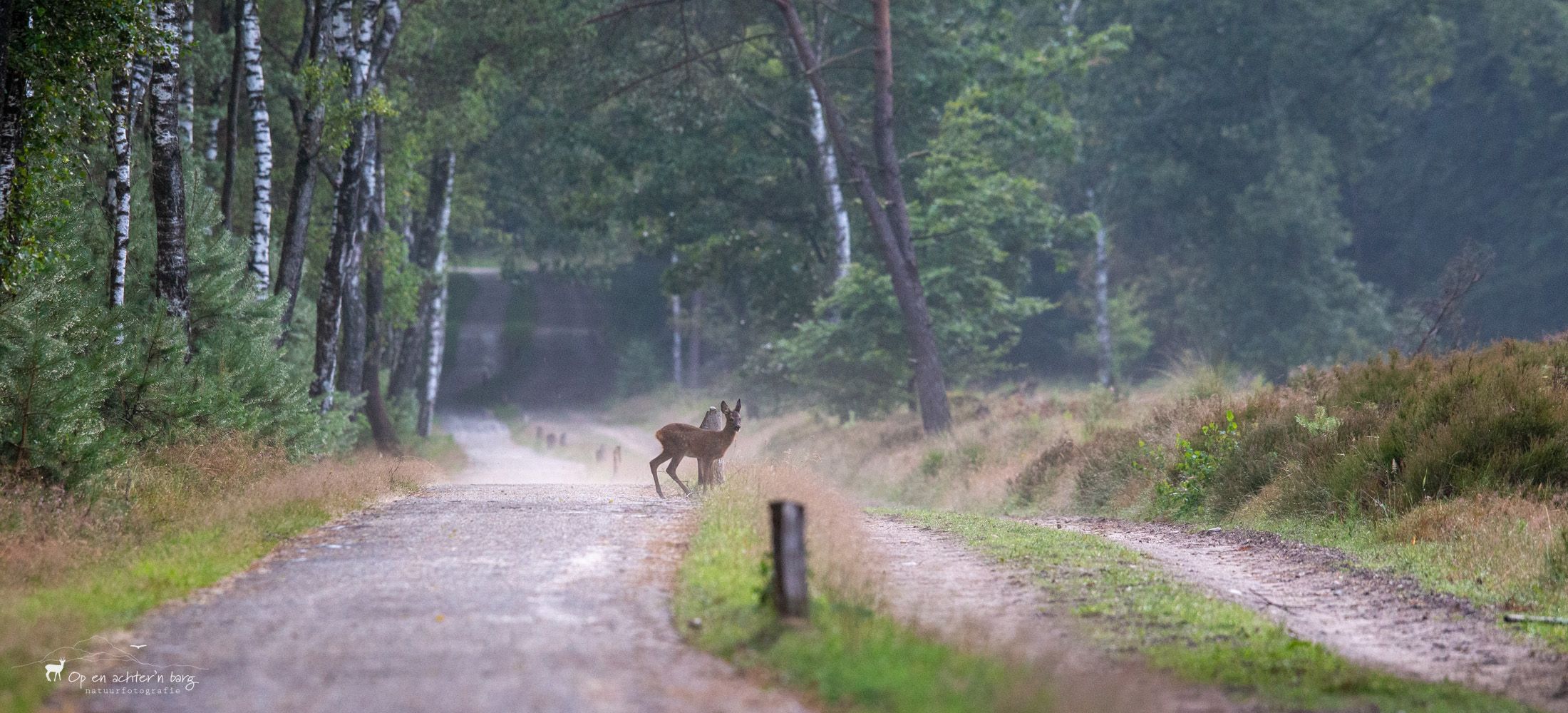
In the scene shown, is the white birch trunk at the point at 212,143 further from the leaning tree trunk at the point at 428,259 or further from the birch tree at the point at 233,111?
the leaning tree trunk at the point at 428,259

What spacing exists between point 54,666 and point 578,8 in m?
24.7

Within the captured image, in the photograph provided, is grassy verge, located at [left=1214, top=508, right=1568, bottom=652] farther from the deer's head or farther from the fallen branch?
the deer's head

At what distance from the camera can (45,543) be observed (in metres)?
10.3

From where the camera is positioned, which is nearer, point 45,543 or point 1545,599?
point 45,543

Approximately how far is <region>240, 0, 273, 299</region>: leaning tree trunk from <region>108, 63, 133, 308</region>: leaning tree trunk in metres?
4.20

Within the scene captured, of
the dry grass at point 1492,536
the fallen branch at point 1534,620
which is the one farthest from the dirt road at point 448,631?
the dry grass at point 1492,536

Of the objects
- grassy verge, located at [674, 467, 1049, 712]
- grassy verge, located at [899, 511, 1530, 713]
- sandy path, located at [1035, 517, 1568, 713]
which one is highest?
grassy verge, located at [674, 467, 1049, 712]

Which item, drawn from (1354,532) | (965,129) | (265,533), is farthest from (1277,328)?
(265,533)

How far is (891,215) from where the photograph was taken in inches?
1203

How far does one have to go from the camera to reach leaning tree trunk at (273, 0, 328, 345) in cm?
2083

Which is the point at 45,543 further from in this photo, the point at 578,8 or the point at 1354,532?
the point at 578,8

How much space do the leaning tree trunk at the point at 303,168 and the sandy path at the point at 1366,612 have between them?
13003 mm

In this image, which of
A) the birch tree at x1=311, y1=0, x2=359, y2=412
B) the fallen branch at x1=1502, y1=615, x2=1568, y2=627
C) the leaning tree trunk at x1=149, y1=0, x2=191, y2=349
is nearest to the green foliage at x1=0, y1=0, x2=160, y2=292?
the leaning tree trunk at x1=149, y1=0, x2=191, y2=349

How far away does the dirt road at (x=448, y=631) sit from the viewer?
668cm
